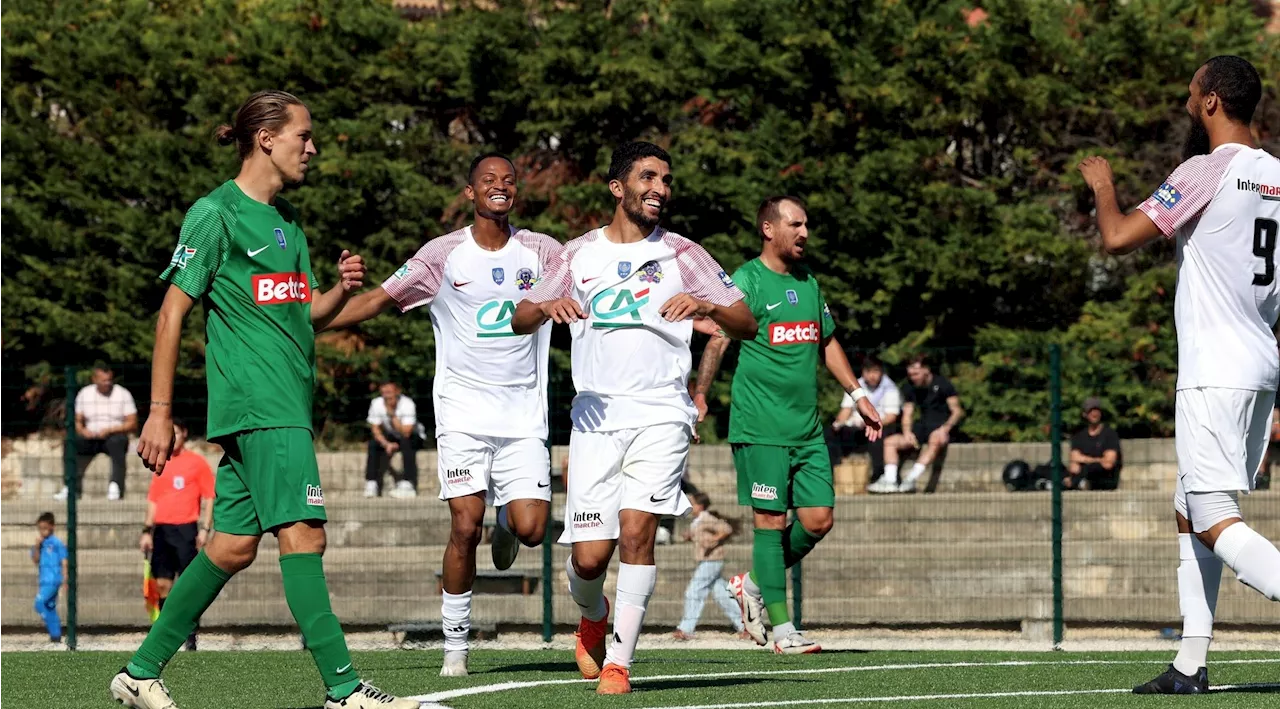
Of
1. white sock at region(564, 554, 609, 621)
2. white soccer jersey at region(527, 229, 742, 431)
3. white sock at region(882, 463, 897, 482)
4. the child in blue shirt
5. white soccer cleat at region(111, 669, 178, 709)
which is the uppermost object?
white soccer jersey at region(527, 229, 742, 431)

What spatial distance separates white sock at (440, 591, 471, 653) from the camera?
931cm

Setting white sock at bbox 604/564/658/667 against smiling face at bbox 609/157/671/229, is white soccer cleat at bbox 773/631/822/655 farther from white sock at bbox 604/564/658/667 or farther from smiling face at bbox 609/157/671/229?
smiling face at bbox 609/157/671/229

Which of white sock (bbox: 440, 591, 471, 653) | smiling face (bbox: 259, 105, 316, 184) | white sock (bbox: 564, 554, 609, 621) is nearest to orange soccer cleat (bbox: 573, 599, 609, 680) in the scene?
white sock (bbox: 564, 554, 609, 621)

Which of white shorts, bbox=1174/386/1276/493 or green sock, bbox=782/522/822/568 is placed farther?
green sock, bbox=782/522/822/568

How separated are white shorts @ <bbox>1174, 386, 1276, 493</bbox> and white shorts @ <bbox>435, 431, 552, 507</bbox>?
3.50m

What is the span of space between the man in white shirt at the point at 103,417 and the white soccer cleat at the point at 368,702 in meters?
9.27

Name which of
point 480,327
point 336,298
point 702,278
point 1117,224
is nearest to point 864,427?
point 480,327

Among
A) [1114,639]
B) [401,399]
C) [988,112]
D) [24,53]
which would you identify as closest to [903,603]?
[1114,639]

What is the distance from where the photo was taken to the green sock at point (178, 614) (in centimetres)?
666

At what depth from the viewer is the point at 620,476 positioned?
26.3 ft

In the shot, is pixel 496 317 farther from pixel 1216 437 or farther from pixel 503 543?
pixel 1216 437

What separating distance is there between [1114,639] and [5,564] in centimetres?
964

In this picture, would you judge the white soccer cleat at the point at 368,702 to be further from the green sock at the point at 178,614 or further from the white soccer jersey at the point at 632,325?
the white soccer jersey at the point at 632,325

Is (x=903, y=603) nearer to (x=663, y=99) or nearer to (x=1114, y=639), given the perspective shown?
(x=1114, y=639)
